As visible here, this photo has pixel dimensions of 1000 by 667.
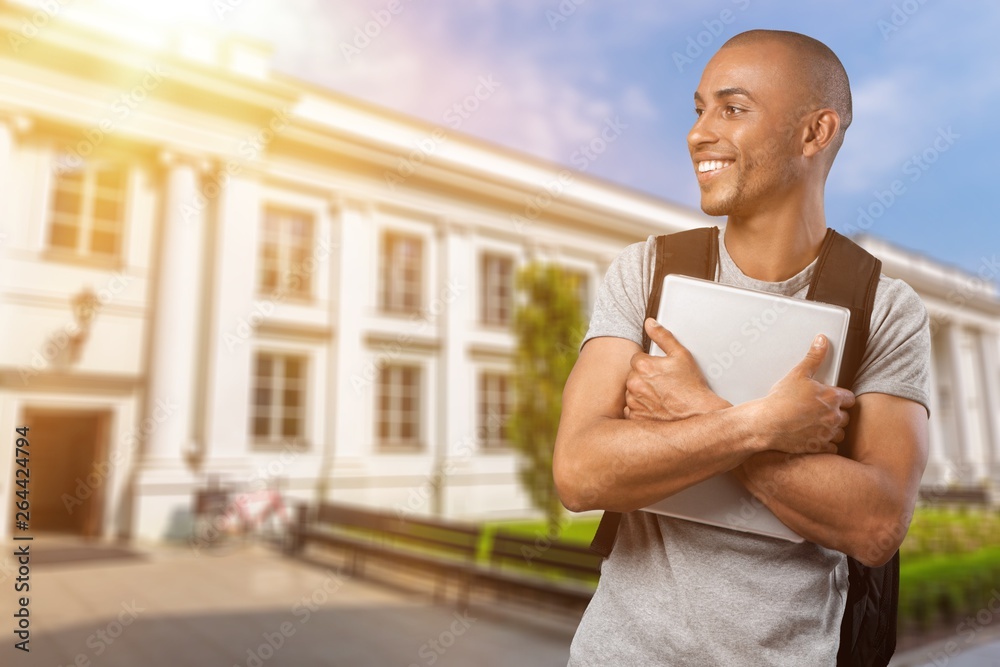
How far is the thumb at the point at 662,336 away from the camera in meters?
0.94

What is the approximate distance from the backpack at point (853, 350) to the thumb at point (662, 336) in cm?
6

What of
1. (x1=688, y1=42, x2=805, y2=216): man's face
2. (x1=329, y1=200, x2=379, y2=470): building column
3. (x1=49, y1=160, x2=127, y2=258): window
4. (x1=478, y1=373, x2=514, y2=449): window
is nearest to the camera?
(x1=688, y1=42, x2=805, y2=216): man's face

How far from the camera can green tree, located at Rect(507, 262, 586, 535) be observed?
9.71 metres

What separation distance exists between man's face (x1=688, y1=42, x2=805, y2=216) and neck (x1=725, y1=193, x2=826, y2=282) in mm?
28

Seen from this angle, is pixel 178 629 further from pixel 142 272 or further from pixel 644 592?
pixel 142 272

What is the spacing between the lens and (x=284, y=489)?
1316 centimetres

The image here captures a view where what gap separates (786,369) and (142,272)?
13.1 metres

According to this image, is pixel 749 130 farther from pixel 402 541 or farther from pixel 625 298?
pixel 402 541

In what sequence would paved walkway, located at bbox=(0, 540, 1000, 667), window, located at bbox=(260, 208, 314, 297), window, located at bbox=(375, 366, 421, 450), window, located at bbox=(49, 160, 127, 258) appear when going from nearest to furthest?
paved walkway, located at bbox=(0, 540, 1000, 667)
window, located at bbox=(49, 160, 127, 258)
window, located at bbox=(260, 208, 314, 297)
window, located at bbox=(375, 366, 421, 450)

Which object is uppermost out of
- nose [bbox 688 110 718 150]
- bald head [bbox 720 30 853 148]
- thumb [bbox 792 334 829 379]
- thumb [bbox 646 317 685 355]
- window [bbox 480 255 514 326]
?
window [bbox 480 255 514 326]

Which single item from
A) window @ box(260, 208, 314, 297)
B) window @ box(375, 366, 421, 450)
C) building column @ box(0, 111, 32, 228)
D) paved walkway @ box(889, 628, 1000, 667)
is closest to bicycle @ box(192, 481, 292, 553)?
window @ box(375, 366, 421, 450)

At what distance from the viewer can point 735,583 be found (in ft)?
Answer: 3.13

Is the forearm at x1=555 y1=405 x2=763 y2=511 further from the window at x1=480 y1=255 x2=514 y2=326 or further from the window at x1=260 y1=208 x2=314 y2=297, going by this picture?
the window at x1=480 y1=255 x2=514 y2=326

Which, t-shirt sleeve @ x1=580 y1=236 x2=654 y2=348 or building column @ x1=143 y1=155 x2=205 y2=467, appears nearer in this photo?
t-shirt sleeve @ x1=580 y1=236 x2=654 y2=348
